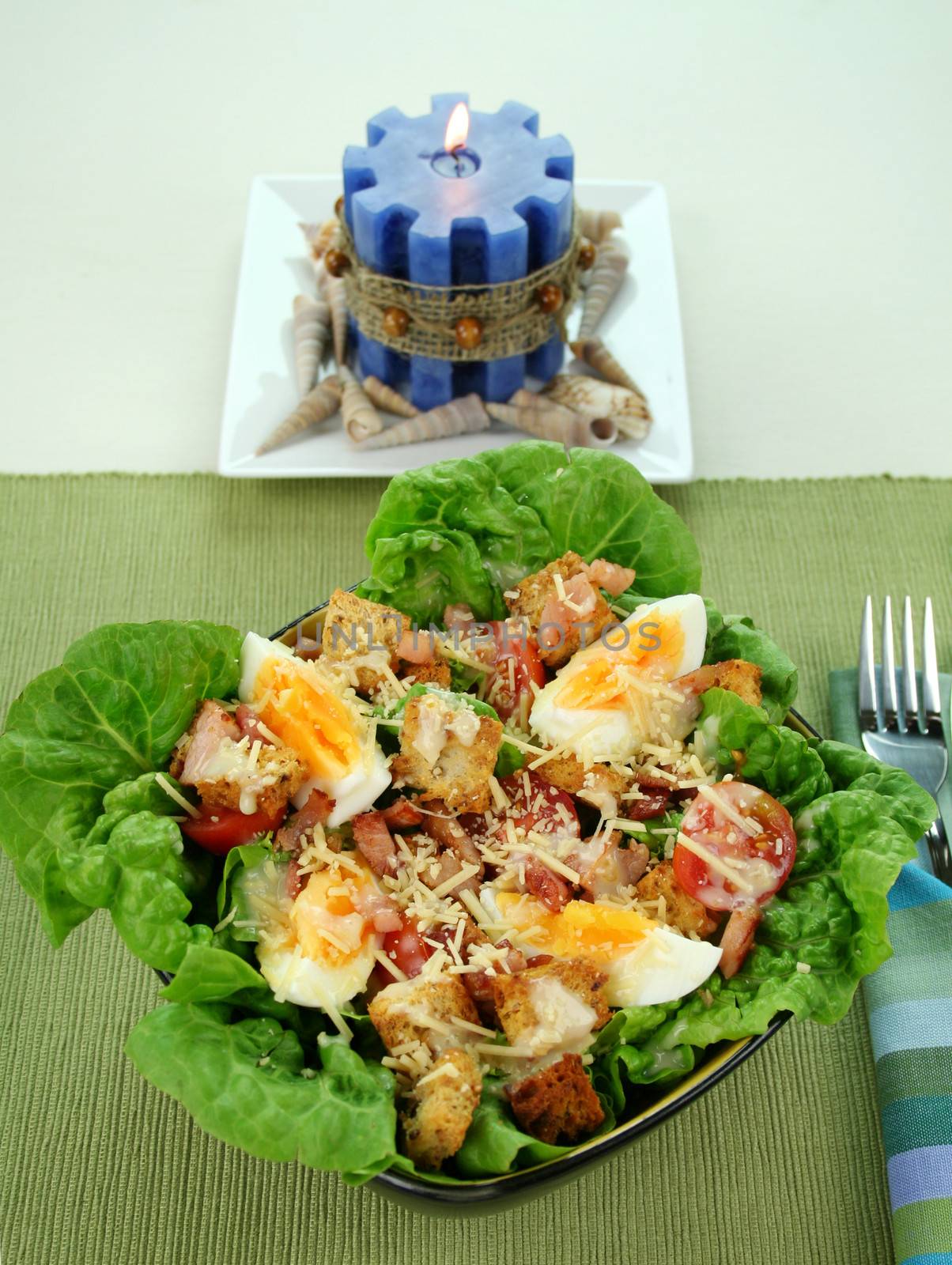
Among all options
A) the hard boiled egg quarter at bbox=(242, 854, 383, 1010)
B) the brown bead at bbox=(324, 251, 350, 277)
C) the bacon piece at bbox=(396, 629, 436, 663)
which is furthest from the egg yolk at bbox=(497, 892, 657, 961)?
the brown bead at bbox=(324, 251, 350, 277)

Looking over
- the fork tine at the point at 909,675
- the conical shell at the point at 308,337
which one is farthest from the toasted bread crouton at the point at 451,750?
the conical shell at the point at 308,337

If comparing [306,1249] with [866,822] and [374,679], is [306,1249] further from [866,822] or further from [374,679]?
[866,822]

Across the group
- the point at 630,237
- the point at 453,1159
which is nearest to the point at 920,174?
the point at 630,237

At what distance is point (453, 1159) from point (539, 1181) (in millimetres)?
152

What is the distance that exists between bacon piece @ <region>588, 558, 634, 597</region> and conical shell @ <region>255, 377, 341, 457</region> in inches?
43.6

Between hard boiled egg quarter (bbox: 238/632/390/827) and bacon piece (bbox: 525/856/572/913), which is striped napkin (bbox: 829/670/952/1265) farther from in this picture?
hard boiled egg quarter (bbox: 238/632/390/827)

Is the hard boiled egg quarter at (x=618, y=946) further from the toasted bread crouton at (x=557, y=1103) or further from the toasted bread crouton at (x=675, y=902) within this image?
the toasted bread crouton at (x=557, y=1103)

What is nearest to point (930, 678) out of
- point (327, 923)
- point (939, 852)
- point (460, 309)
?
point (939, 852)

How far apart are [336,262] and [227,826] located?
173 cm

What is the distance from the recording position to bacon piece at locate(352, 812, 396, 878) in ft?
6.42

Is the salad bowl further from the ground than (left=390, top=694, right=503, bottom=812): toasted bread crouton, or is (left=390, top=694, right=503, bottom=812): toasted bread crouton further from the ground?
(left=390, top=694, right=503, bottom=812): toasted bread crouton

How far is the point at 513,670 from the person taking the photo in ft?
7.13

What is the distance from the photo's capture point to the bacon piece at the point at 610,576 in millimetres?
2273

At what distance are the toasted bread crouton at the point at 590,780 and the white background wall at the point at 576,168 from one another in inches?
58.9
